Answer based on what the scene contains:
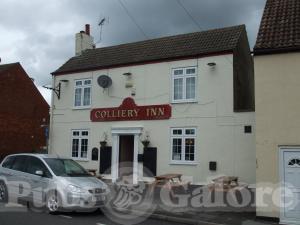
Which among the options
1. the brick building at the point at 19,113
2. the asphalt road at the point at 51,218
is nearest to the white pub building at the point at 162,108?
the asphalt road at the point at 51,218

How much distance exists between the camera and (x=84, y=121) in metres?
22.1

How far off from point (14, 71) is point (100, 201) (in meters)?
24.9

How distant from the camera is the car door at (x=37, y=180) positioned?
40.1 feet

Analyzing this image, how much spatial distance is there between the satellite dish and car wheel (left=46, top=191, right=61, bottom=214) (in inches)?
388

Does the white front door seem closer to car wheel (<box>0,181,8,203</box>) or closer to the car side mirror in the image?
the car side mirror

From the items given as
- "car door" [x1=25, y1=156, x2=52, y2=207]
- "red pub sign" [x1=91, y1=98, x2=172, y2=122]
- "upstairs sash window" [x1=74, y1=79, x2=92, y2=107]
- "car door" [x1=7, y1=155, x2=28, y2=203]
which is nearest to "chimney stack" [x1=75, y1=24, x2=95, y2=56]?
"upstairs sash window" [x1=74, y1=79, x2=92, y2=107]

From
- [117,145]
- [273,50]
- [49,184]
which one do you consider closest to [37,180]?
[49,184]

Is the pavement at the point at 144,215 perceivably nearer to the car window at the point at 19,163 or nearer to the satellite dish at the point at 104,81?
the car window at the point at 19,163

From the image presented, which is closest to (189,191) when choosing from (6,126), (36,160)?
(36,160)

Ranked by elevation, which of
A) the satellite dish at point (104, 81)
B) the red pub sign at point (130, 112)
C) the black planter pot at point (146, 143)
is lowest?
the black planter pot at point (146, 143)

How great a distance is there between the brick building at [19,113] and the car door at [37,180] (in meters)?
20.3

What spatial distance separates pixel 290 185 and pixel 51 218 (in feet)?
20.7

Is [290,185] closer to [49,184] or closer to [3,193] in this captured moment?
[49,184]

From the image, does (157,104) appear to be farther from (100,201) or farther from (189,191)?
(100,201)
